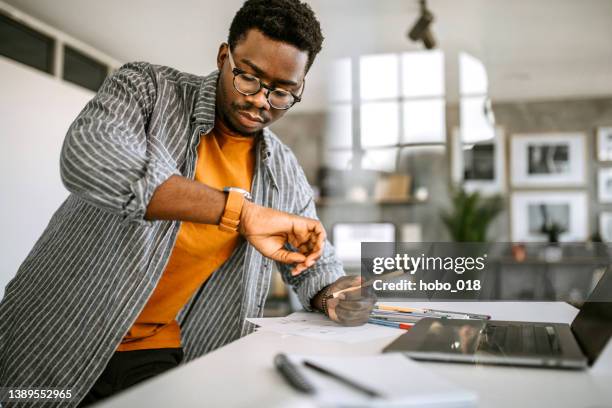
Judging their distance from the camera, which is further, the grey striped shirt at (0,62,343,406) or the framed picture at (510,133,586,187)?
the framed picture at (510,133,586,187)

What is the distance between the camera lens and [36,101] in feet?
13.8

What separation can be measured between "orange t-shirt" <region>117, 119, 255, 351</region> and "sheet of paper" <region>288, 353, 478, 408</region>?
2.23 feet

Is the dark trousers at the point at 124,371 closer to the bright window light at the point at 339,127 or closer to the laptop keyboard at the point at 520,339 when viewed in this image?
the laptop keyboard at the point at 520,339

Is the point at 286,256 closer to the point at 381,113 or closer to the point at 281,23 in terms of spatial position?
the point at 281,23

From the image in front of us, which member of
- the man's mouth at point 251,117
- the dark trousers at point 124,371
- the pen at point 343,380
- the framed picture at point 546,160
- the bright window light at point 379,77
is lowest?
the dark trousers at point 124,371

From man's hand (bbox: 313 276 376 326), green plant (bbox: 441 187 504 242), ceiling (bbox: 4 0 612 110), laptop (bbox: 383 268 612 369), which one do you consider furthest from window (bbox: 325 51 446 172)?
laptop (bbox: 383 268 612 369)

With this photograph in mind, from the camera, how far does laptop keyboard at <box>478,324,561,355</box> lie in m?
0.86

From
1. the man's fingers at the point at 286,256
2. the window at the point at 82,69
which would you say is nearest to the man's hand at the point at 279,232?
the man's fingers at the point at 286,256

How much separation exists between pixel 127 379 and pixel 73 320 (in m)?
0.20

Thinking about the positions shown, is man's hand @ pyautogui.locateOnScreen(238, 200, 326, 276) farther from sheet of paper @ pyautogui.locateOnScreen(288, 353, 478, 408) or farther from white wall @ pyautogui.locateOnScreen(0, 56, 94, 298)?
white wall @ pyautogui.locateOnScreen(0, 56, 94, 298)

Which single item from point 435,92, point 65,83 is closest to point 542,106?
point 435,92

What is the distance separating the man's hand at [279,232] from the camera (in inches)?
39.0

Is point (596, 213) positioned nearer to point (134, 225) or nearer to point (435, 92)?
point (435, 92)

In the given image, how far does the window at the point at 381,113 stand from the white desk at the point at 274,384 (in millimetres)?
5635
